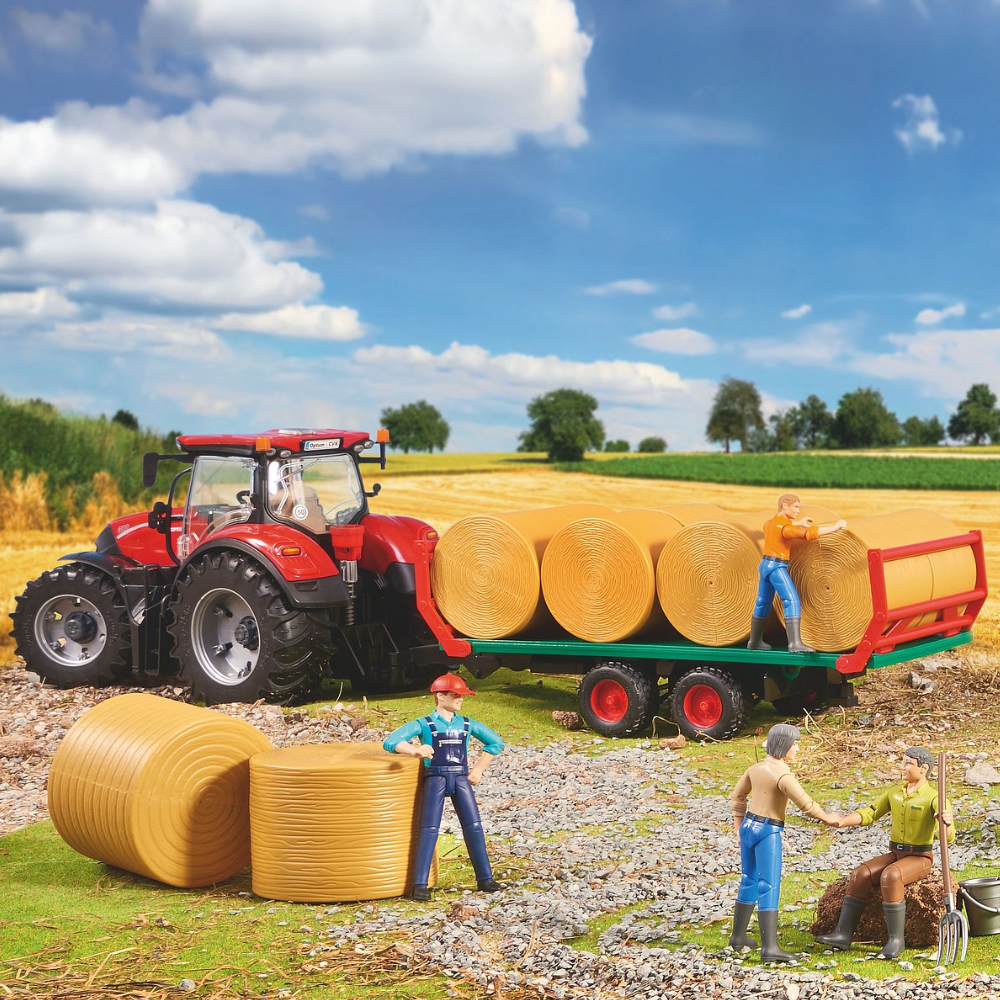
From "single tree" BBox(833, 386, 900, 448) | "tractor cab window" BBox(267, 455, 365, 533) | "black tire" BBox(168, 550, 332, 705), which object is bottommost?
"black tire" BBox(168, 550, 332, 705)

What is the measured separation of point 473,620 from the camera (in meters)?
11.4

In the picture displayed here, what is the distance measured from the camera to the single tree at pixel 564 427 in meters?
53.2

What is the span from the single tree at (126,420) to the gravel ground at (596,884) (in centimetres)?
2104

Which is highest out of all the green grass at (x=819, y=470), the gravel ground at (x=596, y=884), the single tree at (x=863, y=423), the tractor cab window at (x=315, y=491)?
the single tree at (x=863, y=423)

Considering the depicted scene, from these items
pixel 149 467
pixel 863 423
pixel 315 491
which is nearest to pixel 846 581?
pixel 315 491

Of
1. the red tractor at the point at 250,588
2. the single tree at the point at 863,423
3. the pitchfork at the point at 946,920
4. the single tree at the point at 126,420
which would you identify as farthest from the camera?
the single tree at the point at 863,423

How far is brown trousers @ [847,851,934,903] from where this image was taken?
19.1 ft

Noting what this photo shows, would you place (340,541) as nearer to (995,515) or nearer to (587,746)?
(587,746)

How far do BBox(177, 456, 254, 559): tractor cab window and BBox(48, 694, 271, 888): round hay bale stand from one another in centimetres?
453

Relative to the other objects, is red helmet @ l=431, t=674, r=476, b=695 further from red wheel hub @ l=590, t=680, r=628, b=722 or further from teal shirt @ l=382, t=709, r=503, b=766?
red wheel hub @ l=590, t=680, r=628, b=722

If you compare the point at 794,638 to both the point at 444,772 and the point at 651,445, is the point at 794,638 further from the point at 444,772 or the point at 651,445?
the point at 651,445

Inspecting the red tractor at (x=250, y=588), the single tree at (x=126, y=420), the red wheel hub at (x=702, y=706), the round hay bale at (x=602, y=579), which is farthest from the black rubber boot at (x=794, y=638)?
the single tree at (x=126, y=420)

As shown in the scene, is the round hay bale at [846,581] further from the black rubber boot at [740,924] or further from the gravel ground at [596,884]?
the black rubber boot at [740,924]

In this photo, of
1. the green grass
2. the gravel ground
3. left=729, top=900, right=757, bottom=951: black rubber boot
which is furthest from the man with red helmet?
the green grass
